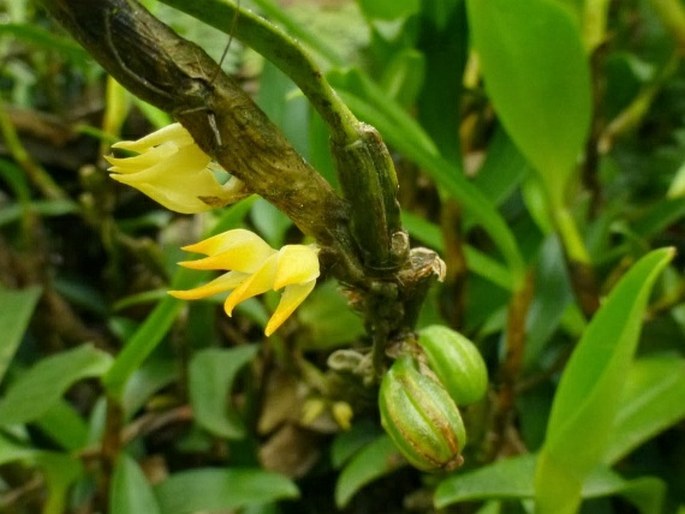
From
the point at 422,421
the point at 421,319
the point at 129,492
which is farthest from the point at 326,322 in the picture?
the point at 422,421

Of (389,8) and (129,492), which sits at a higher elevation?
(389,8)

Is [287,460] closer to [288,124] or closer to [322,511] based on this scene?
[322,511]

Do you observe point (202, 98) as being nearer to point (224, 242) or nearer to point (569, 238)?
point (224, 242)

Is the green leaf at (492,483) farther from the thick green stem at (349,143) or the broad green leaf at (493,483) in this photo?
the thick green stem at (349,143)

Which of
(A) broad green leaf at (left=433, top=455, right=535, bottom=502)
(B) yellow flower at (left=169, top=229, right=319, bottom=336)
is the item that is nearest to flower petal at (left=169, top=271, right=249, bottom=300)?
(B) yellow flower at (left=169, top=229, right=319, bottom=336)

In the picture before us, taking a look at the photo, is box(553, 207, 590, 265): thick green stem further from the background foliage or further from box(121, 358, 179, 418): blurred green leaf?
box(121, 358, 179, 418): blurred green leaf

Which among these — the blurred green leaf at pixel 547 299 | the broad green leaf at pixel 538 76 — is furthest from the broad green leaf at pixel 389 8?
the blurred green leaf at pixel 547 299

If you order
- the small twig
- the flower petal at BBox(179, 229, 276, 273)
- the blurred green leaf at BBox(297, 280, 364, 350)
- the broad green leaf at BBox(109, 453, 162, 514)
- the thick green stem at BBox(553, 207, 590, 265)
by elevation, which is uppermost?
the flower petal at BBox(179, 229, 276, 273)
